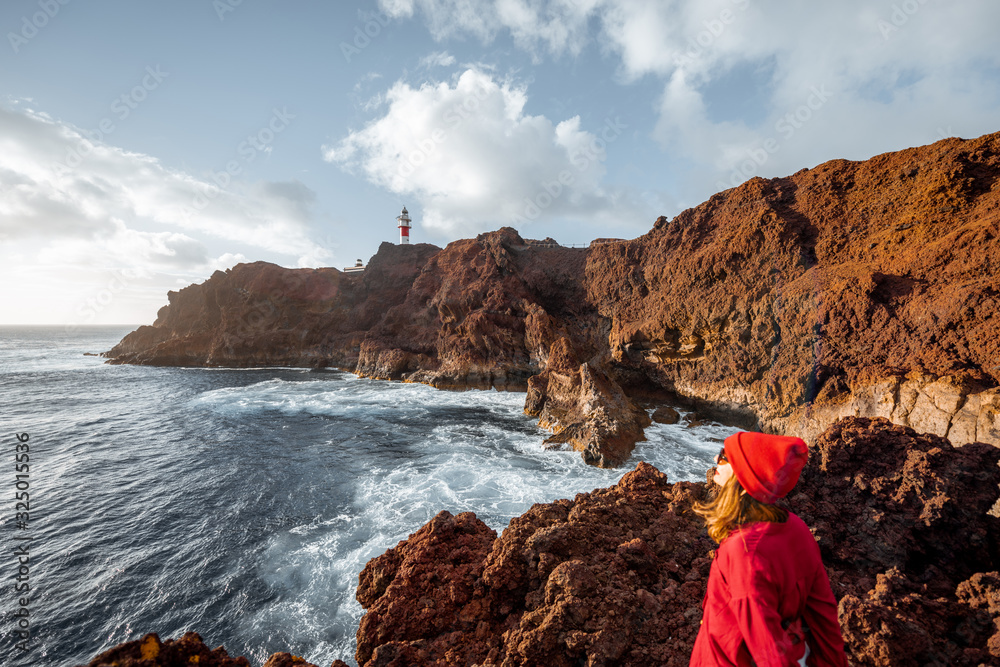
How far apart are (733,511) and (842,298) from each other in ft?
53.2

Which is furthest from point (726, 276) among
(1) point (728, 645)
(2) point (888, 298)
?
(1) point (728, 645)

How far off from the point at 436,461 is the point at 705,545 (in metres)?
10.5

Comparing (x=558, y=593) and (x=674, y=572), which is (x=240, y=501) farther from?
(x=674, y=572)

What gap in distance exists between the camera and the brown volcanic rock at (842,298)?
10117mm

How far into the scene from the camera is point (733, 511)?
202 cm

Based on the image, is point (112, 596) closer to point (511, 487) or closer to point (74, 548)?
point (74, 548)

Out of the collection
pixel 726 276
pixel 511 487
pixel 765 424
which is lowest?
pixel 511 487

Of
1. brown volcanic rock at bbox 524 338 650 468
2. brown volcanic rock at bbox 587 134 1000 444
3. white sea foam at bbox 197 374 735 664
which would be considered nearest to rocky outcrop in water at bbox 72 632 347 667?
white sea foam at bbox 197 374 735 664

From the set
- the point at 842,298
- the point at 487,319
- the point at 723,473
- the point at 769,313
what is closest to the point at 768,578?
the point at 723,473

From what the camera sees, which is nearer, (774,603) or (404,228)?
(774,603)

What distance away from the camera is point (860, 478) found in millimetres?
5328

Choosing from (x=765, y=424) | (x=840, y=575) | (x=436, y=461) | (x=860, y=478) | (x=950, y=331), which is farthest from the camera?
(x=765, y=424)

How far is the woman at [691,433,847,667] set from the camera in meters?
1.83

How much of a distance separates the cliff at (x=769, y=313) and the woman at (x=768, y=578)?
1144 cm
